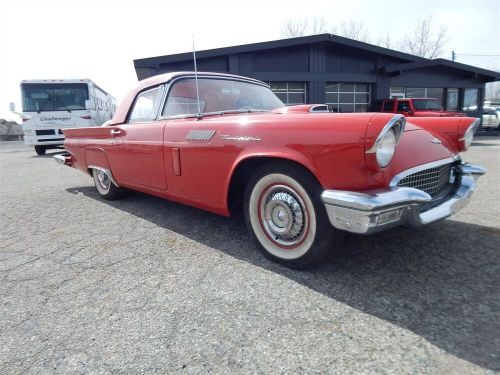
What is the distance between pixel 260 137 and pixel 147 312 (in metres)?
1.30

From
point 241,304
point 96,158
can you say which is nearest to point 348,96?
point 96,158

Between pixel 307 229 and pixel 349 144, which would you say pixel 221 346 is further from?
pixel 349 144

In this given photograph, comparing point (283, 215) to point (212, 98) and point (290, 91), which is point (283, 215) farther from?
point (290, 91)

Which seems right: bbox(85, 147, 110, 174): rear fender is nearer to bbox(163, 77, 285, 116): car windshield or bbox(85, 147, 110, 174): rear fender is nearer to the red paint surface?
the red paint surface

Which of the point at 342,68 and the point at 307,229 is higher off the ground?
the point at 342,68

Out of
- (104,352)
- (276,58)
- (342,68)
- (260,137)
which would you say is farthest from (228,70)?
(104,352)

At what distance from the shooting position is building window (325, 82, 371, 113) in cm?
1691

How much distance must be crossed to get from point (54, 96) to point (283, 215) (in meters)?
11.8

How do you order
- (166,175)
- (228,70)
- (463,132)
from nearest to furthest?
1. (463,132)
2. (166,175)
3. (228,70)

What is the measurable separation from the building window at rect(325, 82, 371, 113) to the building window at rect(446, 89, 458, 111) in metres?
5.46

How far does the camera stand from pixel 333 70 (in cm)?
1645

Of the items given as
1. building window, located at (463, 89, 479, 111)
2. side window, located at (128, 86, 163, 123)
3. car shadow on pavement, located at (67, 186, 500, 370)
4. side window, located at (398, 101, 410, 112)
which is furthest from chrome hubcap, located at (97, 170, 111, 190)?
building window, located at (463, 89, 479, 111)

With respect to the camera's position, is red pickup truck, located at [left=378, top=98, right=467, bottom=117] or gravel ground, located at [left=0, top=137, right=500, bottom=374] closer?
gravel ground, located at [left=0, top=137, right=500, bottom=374]

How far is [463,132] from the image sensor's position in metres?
2.86
